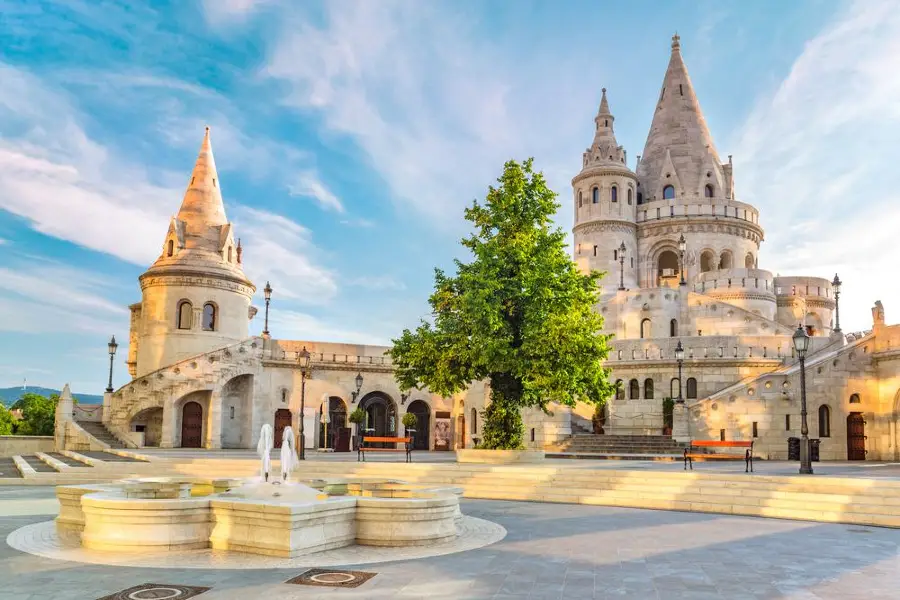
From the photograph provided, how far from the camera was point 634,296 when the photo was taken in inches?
1938

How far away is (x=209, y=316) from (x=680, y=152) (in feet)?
130

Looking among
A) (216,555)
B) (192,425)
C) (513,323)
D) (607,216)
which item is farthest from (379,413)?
(216,555)

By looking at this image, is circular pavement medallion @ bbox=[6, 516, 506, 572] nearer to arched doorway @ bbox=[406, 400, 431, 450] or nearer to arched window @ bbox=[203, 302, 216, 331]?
arched window @ bbox=[203, 302, 216, 331]

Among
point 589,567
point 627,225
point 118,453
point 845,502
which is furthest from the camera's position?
point 627,225

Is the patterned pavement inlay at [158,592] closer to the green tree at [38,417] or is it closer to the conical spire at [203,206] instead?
the conical spire at [203,206]

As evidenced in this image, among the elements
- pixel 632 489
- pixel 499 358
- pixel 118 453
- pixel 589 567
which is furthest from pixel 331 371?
pixel 589 567

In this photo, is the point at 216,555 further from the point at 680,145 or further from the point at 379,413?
the point at 680,145

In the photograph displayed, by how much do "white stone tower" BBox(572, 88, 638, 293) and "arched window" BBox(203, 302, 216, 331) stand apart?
28.9m

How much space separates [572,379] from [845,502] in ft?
33.0

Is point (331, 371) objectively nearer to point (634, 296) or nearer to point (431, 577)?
point (634, 296)

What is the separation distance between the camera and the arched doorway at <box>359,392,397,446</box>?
43281mm

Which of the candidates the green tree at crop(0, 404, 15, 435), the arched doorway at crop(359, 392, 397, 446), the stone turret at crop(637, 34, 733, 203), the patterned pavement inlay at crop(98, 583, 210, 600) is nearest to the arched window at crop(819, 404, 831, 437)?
the arched doorway at crop(359, 392, 397, 446)

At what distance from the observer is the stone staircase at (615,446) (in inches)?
1268

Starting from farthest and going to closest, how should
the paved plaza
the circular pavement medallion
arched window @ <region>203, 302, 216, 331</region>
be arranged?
arched window @ <region>203, 302, 216, 331</region> < the circular pavement medallion < the paved plaza
